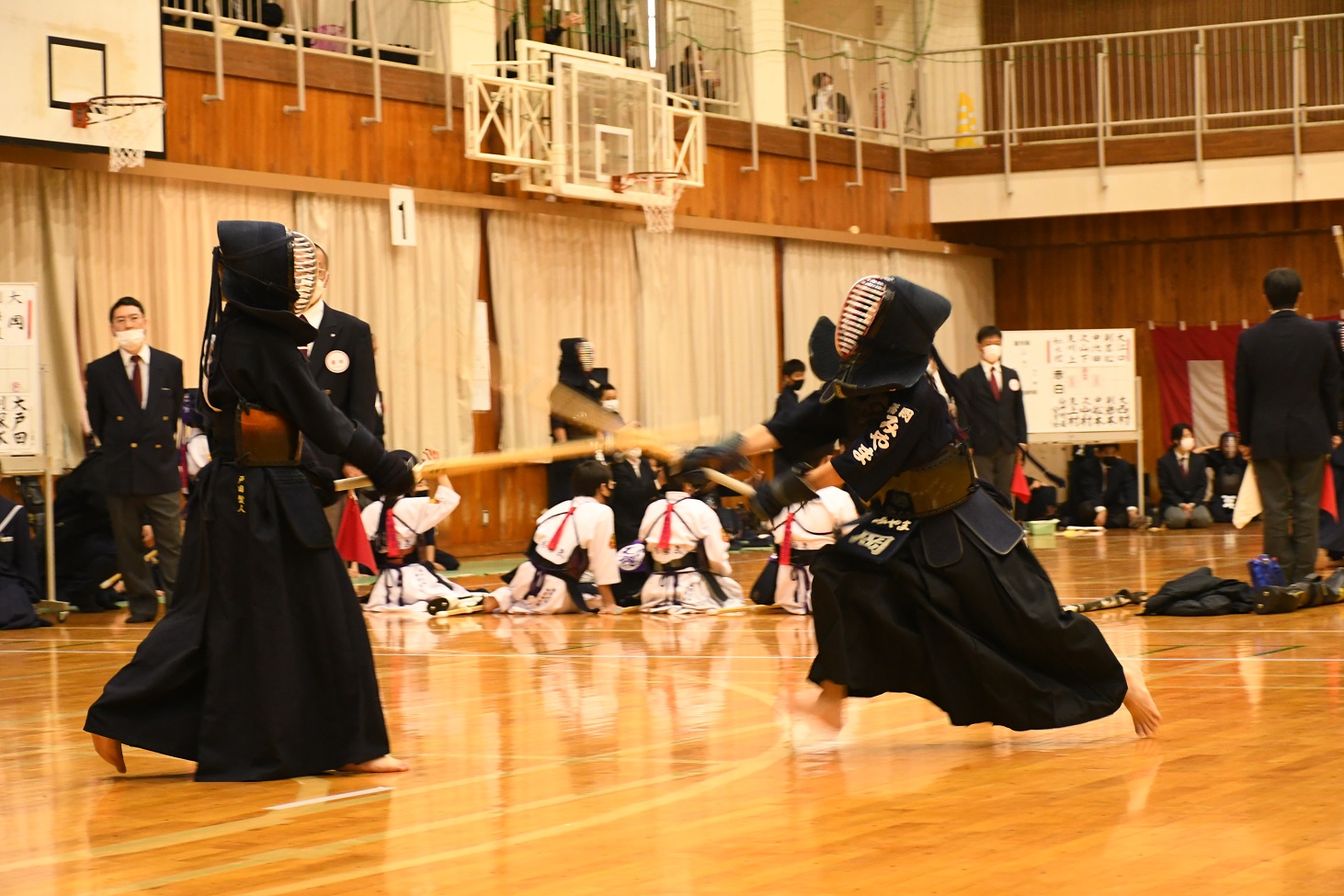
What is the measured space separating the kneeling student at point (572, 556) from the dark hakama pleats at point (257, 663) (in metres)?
5.45

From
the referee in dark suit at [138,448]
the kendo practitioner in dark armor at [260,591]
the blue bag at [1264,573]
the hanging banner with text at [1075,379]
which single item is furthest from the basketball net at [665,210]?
the kendo practitioner in dark armor at [260,591]

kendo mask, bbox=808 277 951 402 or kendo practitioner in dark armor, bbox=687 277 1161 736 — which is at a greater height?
kendo mask, bbox=808 277 951 402

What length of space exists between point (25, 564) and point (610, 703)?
561cm

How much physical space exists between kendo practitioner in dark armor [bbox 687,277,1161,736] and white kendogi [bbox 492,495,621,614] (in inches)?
210

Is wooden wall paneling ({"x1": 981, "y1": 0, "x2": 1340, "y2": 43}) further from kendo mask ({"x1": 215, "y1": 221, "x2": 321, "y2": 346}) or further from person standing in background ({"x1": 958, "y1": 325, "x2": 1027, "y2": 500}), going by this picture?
kendo mask ({"x1": 215, "y1": 221, "x2": 321, "y2": 346})

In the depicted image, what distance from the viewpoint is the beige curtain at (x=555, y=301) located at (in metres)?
15.9

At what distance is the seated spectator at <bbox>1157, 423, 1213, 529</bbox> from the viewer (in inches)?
714

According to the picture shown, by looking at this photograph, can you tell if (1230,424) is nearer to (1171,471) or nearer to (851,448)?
(1171,471)

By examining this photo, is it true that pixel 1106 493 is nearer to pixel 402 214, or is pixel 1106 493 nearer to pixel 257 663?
pixel 402 214

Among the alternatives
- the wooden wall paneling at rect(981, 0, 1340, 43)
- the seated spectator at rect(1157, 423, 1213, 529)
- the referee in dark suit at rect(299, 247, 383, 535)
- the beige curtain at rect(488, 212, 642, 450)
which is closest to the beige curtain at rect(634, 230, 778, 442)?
the beige curtain at rect(488, 212, 642, 450)

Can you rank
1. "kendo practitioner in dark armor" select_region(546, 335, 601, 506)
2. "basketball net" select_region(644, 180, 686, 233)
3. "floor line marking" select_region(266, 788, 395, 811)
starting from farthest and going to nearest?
"basketball net" select_region(644, 180, 686, 233)
"kendo practitioner in dark armor" select_region(546, 335, 601, 506)
"floor line marking" select_region(266, 788, 395, 811)

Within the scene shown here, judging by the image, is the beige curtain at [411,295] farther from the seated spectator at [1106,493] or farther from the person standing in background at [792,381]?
the seated spectator at [1106,493]

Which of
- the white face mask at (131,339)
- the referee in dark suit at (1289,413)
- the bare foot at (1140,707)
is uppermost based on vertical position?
the white face mask at (131,339)

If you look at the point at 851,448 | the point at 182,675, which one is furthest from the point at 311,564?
the point at 851,448
